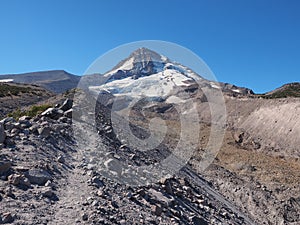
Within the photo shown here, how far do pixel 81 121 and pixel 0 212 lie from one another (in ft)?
23.0

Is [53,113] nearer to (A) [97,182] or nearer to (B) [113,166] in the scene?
(B) [113,166]

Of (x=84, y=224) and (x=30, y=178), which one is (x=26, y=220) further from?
(x=30, y=178)

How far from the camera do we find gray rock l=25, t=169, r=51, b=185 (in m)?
7.02

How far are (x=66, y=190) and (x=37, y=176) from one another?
689 mm

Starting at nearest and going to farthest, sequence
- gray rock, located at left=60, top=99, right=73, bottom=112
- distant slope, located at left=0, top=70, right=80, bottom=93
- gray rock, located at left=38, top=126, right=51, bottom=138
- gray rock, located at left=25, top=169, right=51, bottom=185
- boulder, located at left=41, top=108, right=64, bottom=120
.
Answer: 1. gray rock, located at left=25, top=169, right=51, bottom=185
2. gray rock, located at left=38, top=126, right=51, bottom=138
3. boulder, located at left=41, top=108, right=64, bottom=120
4. gray rock, located at left=60, top=99, right=73, bottom=112
5. distant slope, located at left=0, top=70, right=80, bottom=93

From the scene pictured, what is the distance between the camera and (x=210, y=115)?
51906 millimetres

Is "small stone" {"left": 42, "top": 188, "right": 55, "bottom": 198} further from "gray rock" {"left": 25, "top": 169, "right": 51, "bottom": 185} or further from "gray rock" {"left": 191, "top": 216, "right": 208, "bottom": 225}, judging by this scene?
"gray rock" {"left": 191, "top": 216, "right": 208, "bottom": 225}

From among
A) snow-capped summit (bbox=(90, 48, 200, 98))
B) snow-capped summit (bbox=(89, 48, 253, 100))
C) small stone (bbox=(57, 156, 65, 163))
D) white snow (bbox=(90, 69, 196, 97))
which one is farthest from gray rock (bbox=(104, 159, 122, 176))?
white snow (bbox=(90, 69, 196, 97))

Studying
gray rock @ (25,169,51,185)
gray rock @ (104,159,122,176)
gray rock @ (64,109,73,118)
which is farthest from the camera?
gray rock @ (64,109,73,118)

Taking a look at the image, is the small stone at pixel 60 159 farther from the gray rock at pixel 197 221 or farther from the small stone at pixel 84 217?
the gray rock at pixel 197 221

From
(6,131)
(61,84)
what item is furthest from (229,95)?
(61,84)

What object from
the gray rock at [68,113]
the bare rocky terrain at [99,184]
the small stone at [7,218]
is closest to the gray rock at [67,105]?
the bare rocky terrain at [99,184]

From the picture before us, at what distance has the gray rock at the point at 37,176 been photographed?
23.0 feet

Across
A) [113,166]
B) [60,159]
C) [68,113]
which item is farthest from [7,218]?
[68,113]
